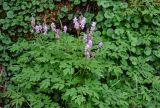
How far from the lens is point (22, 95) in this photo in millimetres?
4027

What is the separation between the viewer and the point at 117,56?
444 cm

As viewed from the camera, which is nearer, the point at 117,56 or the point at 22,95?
the point at 22,95

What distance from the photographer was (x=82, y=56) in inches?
151

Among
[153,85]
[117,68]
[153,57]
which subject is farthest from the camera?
[153,57]

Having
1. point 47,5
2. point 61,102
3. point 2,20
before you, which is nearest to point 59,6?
point 47,5

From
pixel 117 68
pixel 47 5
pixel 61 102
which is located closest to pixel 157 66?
pixel 117 68

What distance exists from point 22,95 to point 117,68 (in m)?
1.10

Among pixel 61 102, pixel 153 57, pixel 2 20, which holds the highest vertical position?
pixel 2 20

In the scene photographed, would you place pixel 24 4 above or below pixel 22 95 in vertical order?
above

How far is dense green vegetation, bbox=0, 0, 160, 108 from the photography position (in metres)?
3.76

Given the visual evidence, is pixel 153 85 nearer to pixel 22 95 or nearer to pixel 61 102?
pixel 61 102

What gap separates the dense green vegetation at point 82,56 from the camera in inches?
148

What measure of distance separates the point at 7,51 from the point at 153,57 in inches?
78.6

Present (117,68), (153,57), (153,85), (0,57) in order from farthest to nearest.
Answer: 1. (0,57)
2. (153,57)
3. (153,85)
4. (117,68)
